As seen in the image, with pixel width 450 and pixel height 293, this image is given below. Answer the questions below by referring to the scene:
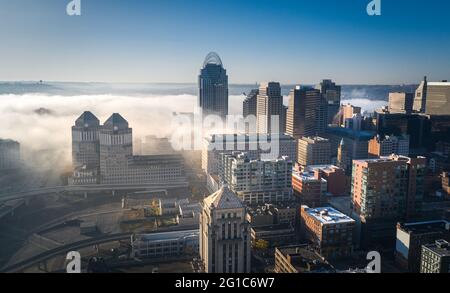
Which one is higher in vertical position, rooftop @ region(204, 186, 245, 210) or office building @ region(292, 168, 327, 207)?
rooftop @ region(204, 186, 245, 210)

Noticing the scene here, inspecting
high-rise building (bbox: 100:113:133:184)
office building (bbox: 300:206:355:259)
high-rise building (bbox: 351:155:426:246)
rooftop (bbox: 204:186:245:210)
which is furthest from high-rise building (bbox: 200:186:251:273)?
high-rise building (bbox: 100:113:133:184)

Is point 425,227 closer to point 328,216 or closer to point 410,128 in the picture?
point 328,216

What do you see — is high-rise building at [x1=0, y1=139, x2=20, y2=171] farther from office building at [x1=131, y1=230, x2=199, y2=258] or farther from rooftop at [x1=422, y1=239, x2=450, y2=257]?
rooftop at [x1=422, y1=239, x2=450, y2=257]

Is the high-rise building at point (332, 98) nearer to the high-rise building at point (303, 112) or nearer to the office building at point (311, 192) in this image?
the high-rise building at point (303, 112)

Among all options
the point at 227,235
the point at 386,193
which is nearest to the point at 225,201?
the point at 227,235

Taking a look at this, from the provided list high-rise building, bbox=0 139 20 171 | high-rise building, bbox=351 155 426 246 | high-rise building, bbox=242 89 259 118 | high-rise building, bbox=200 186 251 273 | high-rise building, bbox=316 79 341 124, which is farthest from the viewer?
high-rise building, bbox=316 79 341 124
